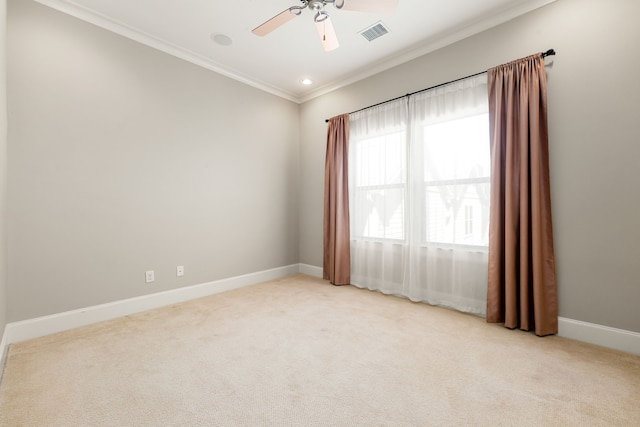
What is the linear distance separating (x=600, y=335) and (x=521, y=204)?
3.64ft

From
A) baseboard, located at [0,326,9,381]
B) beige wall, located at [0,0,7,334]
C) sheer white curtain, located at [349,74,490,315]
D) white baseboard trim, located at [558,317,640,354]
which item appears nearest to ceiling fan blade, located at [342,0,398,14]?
sheer white curtain, located at [349,74,490,315]

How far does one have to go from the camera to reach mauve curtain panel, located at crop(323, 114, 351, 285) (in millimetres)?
3820

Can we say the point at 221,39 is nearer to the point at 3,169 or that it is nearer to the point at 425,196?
the point at 3,169

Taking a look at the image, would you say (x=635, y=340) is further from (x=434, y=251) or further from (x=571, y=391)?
(x=434, y=251)

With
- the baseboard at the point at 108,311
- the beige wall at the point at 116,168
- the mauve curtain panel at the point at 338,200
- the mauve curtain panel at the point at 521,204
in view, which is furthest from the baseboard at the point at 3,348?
the mauve curtain panel at the point at 521,204

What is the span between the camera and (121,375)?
175 centimetres

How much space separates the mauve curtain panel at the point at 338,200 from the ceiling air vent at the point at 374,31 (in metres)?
→ 1.02

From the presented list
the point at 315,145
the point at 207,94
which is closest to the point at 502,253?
the point at 315,145

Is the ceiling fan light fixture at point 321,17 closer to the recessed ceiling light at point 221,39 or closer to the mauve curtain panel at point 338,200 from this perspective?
the recessed ceiling light at point 221,39

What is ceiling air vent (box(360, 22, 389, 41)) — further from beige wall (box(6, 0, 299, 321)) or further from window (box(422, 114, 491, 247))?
beige wall (box(6, 0, 299, 321))

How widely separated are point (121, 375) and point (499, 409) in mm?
2181

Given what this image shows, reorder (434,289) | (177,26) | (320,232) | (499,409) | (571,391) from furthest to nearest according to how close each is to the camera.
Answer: (320,232) → (434,289) → (177,26) → (571,391) → (499,409)

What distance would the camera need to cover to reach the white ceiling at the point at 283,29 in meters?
2.51

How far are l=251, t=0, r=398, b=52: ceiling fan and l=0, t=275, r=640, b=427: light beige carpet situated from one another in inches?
99.6
